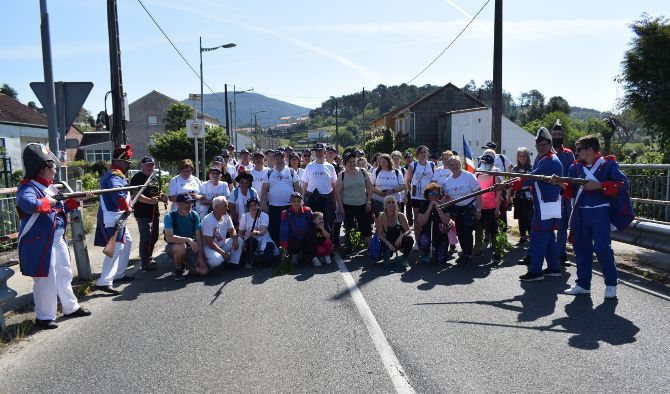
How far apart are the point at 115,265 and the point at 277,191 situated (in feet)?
10.4

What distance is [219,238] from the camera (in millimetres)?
9062

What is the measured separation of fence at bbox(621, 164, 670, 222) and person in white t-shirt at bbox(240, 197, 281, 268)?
6.23m

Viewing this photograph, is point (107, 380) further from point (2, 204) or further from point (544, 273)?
point (2, 204)

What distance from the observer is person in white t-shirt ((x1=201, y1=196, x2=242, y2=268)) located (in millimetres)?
8844

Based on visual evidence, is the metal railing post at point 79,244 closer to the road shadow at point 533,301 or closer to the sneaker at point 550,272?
the road shadow at point 533,301

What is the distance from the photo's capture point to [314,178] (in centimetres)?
1019

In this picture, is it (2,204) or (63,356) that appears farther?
(2,204)

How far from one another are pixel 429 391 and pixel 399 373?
15.5 inches

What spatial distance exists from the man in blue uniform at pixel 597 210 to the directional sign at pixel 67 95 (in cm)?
704

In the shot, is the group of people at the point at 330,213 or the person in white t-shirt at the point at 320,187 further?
the person in white t-shirt at the point at 320,187

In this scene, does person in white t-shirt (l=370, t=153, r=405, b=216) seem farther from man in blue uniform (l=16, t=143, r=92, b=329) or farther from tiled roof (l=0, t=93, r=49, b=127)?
tiled roof (l=0, t=93, r=49, b=127)

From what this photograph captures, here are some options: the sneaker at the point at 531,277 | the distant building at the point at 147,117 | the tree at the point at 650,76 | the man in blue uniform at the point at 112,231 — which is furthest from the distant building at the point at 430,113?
the man in blue uniform at the point at 112,231

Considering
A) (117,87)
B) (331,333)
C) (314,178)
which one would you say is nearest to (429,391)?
(331,333)

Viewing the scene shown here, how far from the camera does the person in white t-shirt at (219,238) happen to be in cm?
884
